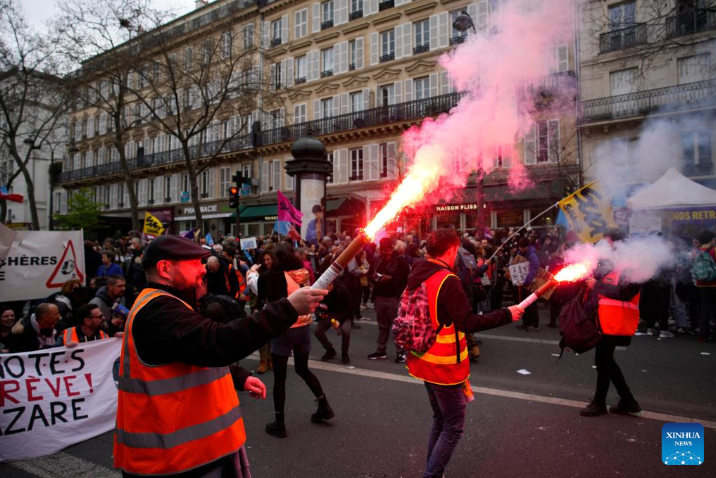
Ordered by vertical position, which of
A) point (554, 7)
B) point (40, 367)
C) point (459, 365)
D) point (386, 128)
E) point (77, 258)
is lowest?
point (40, 367)

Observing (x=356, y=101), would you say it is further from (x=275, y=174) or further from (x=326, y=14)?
(x=275, y=174)

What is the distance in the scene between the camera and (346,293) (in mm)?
5848

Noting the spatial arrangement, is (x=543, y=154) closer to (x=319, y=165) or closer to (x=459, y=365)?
(x=319, y=165)

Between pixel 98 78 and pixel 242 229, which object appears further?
pixel 242 229

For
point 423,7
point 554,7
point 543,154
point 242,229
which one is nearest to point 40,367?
point 554,7

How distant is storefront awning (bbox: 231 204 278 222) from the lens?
2906cm

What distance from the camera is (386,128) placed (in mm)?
24812

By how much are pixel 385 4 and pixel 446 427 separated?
27.1 m

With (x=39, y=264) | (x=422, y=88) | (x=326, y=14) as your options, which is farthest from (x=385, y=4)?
(x=39, y=264)

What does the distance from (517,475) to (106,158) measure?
4645 centimetres

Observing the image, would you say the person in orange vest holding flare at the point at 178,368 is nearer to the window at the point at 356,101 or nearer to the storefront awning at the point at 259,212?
the window at the point at 356,101

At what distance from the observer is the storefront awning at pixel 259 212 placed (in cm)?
2906

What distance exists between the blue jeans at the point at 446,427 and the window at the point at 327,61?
91.7ft

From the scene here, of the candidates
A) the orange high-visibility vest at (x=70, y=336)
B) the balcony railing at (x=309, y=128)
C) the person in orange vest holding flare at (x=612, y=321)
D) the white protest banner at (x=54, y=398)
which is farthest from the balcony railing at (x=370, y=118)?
the person in orange vest holding flare at (x=612, y=321)
